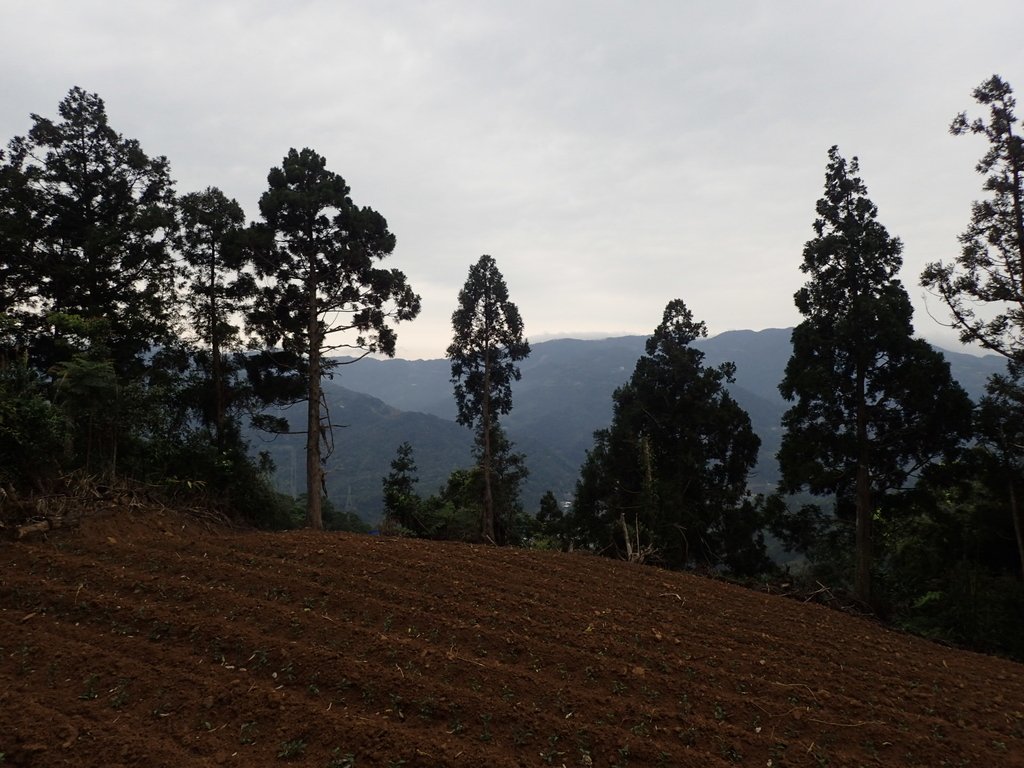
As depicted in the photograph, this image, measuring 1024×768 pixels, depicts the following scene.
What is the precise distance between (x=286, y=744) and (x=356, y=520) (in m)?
34.6

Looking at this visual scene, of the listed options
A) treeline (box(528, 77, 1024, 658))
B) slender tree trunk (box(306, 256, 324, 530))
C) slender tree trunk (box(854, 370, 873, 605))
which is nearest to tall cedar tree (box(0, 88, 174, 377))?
slender tree trunk (box(306, 256, 324, 530))

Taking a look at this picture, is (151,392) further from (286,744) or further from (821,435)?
(821,435)

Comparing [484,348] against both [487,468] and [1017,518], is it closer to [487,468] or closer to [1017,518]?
[487,468]

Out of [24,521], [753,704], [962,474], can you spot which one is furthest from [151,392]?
[962,474]

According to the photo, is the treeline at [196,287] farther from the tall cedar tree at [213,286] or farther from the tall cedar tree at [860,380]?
the tall cedar tree at [860,380]

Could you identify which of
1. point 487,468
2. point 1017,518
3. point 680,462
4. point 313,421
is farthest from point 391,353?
point 1017,518

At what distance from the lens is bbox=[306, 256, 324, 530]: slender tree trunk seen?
1409cm

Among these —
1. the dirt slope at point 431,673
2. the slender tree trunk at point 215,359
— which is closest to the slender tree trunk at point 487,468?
the slender tree trunk at point 215,359

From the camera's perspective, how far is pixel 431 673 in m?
4.18

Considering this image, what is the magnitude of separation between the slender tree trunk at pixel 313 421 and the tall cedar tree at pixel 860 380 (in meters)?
13.3

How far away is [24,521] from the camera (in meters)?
6.71

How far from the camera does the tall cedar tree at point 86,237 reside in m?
13.7

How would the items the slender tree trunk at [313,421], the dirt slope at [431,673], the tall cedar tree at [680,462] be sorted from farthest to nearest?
the tall cedar tree at [680,462]
the slender tree trunk at [313,421]
the dirt slope at [431,673]

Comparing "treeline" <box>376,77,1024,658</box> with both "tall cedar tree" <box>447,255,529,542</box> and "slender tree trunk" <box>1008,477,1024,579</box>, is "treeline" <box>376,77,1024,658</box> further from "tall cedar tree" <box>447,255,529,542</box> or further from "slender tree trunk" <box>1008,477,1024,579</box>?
"tall cedar tree" <box>447,255,529,542</box>
